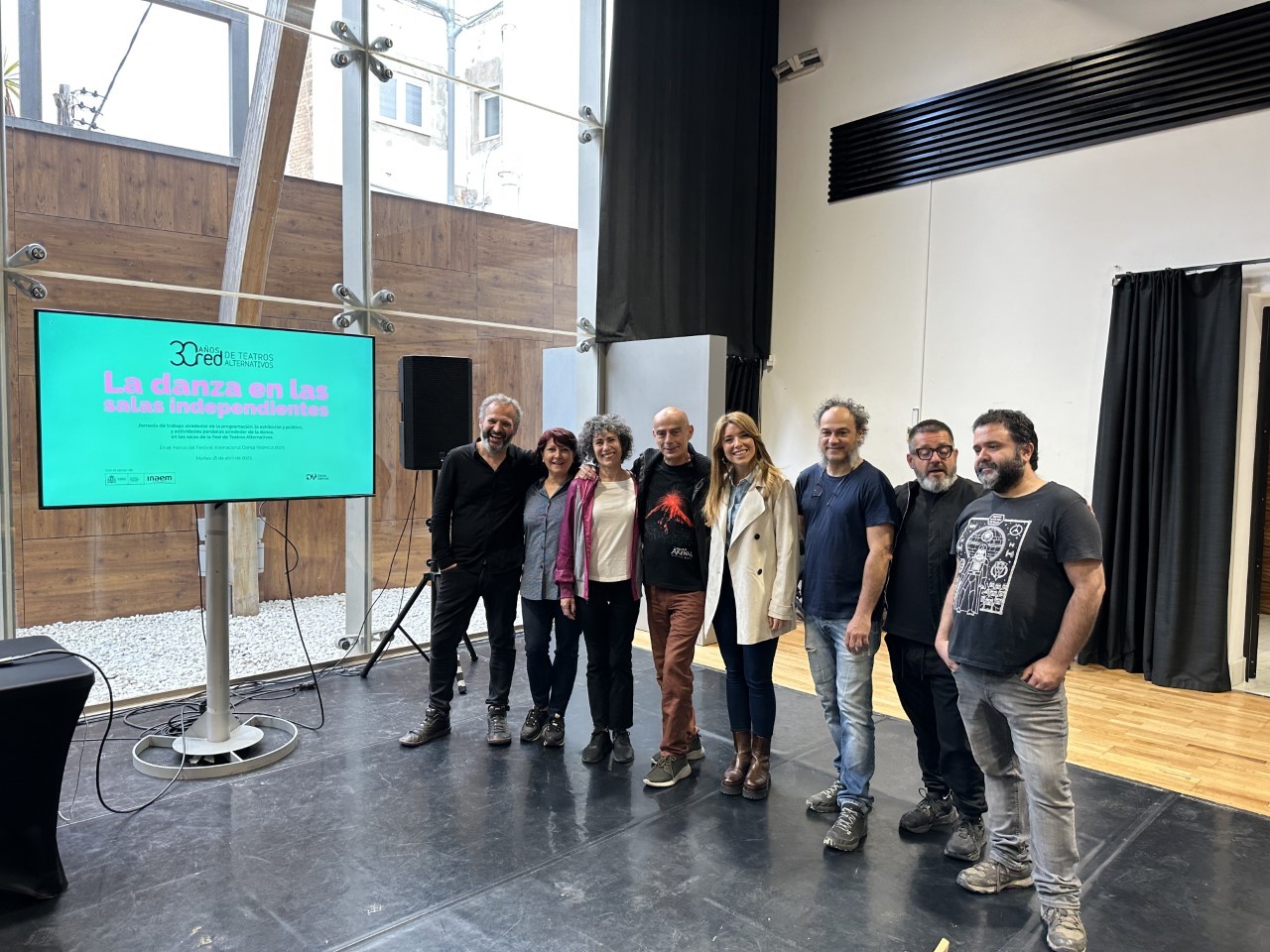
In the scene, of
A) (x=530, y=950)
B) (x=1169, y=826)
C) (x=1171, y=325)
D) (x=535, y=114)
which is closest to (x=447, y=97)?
(x=535, y=114)

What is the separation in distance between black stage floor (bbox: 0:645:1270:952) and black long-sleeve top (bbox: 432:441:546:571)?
0.79 m

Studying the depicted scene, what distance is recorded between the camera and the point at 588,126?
19.0 ft

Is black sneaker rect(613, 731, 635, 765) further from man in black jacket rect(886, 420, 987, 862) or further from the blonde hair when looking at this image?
man in black jacket rect(886, 420, 987, 862)

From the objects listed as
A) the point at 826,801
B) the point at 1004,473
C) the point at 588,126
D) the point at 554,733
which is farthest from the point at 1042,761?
the point at 588,126

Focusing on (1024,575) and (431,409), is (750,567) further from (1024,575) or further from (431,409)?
(431,409)

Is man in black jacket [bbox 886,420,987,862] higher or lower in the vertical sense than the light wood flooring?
higher

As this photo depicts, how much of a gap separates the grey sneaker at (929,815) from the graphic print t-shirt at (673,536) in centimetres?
102

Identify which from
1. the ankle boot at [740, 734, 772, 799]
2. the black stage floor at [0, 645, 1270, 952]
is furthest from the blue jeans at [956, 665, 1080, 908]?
the ankle boot at [740, 734, 772, 799]

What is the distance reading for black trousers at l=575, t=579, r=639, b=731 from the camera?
11.0ft

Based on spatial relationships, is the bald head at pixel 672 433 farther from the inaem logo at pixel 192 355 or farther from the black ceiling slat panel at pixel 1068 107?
the black ceiling slat panel at pixel 1068 107

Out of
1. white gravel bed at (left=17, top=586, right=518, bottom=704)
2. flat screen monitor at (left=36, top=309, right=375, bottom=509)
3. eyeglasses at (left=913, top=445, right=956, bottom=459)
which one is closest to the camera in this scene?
eyeglasses at (left=913, top=445, right=956, bottom=459)

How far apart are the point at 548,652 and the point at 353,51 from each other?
11.1 feet

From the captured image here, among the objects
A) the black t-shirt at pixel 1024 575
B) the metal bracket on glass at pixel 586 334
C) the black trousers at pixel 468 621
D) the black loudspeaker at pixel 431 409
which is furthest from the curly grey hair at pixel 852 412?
the metal bracket on glass at pixel 586 334

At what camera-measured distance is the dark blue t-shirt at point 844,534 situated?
275 cm
